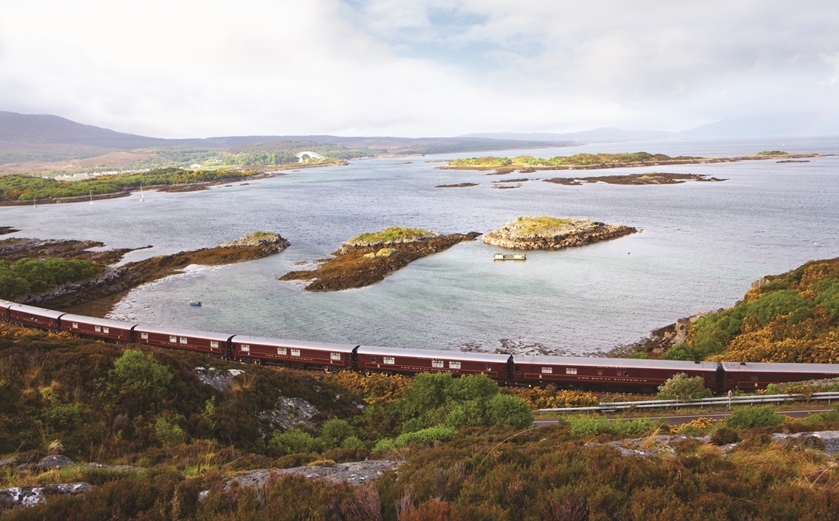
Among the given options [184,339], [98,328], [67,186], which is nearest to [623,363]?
[184,339]

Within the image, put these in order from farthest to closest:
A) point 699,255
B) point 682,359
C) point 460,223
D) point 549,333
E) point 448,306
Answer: point 460,223 < point 699,255 < point 448,306 < point 549,333 < point 682,359

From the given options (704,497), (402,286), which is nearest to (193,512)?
(704,497)

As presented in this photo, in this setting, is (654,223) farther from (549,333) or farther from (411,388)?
(411,388)

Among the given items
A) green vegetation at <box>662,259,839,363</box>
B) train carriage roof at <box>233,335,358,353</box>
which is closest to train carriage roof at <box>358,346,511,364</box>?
train carriage roof at <box>233,335,358,353</box>

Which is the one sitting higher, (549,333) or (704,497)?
(704,497)

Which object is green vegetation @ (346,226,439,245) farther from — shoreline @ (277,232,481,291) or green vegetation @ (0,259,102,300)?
green vegetation @ (0,259,102,300)

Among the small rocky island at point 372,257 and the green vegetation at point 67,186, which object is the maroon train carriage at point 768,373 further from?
the green vegetation at point 67,186
